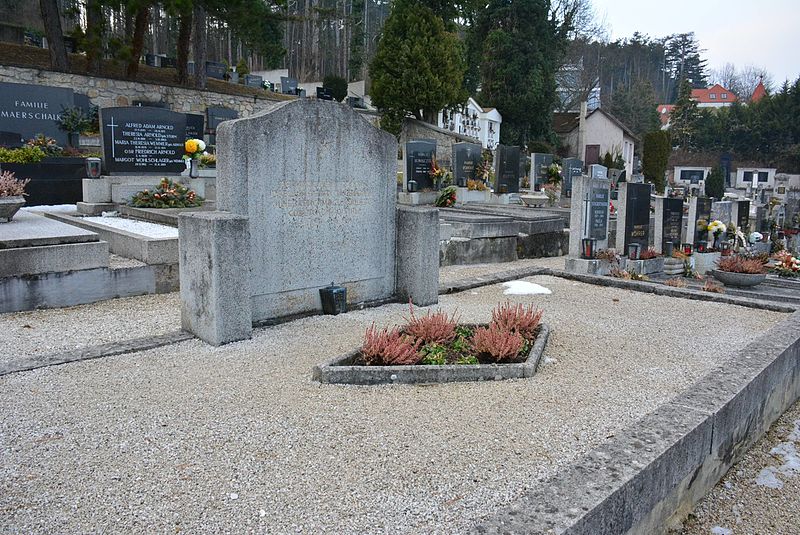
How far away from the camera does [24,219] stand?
26.1 feet

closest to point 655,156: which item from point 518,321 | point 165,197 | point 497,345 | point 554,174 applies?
point 554,174

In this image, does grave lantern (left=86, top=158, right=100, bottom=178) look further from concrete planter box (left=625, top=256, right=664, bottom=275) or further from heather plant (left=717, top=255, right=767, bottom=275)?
heather plant (left=717, top=255, right=767, bottom=275)

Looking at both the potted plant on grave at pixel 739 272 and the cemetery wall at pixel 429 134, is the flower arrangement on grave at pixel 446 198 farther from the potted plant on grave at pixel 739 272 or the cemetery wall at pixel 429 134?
the cemetery wall at pixel 429 134

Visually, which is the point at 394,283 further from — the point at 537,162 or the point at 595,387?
the point at 537,162

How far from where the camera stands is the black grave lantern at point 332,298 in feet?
19.9

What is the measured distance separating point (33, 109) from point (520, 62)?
96.2ft

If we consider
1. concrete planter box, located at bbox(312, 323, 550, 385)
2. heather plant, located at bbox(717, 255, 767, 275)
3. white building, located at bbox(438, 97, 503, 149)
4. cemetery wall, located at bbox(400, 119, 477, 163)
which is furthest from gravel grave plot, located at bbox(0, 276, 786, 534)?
white building, located at bbox(438, 97, 503, 149)

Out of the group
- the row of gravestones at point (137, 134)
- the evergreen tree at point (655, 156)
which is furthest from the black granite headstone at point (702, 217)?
the evergreen tree at point (655, 156)

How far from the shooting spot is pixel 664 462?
315 centimetres

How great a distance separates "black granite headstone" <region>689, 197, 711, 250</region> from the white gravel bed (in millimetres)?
9422

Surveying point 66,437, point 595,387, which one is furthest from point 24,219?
point 595,387

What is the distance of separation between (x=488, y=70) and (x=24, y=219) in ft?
115

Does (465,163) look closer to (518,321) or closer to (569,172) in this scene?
(569,172)

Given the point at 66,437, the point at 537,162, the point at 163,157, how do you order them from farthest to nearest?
the point at 537,162
the point at 163,157
the point at 66,437
